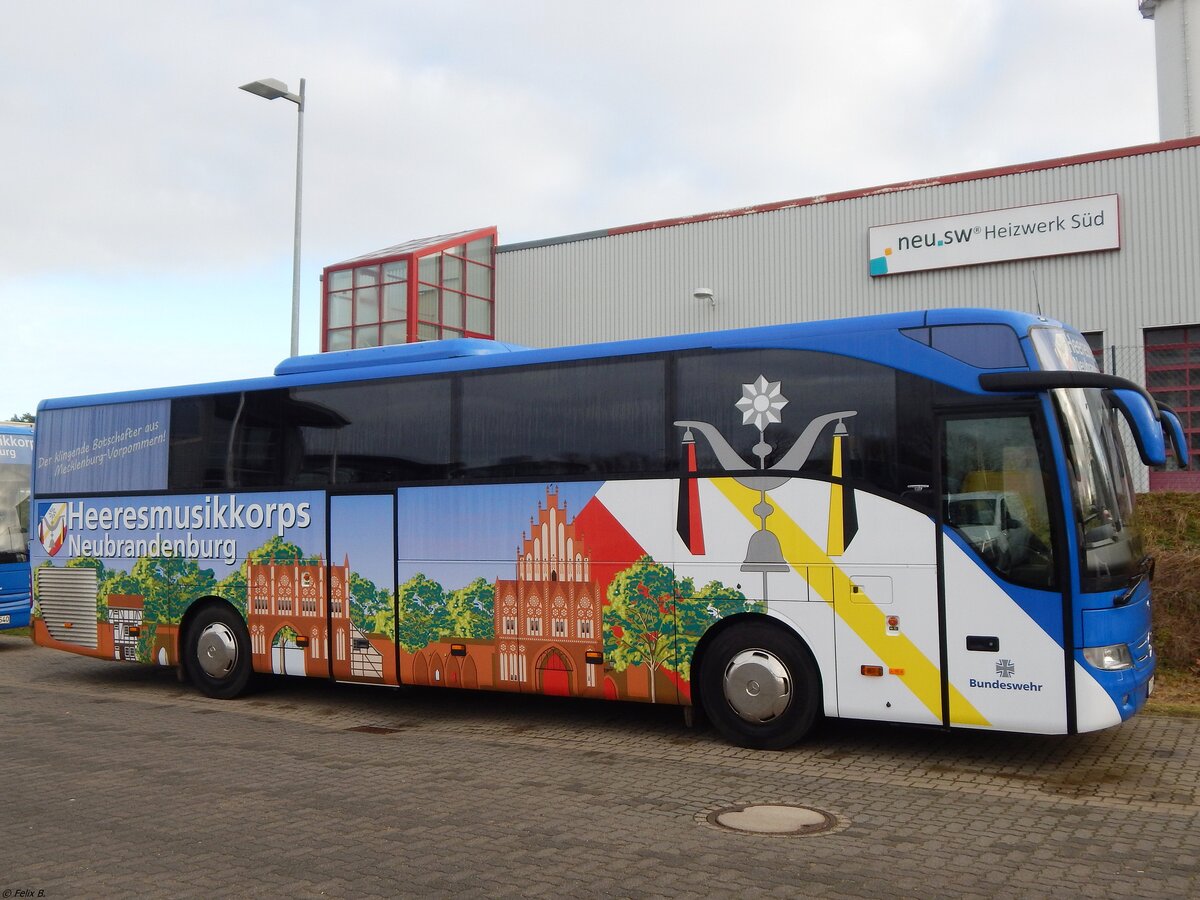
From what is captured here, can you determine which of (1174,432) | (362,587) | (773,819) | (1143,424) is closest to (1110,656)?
(1143,424)

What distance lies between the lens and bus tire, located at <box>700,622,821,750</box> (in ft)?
28.2

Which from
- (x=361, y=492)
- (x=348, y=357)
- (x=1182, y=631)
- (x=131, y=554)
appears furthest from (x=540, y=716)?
(x=1182, y=631)

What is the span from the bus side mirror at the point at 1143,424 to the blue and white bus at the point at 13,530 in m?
15.4

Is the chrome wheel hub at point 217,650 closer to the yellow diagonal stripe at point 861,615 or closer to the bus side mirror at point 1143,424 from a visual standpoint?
the yellow diagonal stripe at point 861,615

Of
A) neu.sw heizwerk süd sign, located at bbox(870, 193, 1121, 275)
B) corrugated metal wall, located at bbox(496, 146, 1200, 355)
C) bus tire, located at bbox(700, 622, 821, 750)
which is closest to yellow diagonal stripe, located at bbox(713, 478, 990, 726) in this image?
bus tire, located at bbox(700, 622, 821, 750)

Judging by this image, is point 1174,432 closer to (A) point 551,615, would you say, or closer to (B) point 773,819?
(B) point 773,819

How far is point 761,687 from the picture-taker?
8711 millimetres

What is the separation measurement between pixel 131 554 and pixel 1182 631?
1159cm

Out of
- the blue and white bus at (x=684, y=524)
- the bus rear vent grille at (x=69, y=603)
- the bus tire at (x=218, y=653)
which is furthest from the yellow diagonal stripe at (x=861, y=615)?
the bus rear vent grille at (x=69, y=603)

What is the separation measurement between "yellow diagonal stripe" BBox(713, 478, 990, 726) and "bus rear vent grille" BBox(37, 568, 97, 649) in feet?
26.7

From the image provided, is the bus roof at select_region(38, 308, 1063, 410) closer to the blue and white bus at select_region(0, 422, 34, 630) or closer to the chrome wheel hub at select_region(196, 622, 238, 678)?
the chrome wheel hub at select_region(196, 622, 238, 678)

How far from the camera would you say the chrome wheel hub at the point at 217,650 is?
39.0 ft

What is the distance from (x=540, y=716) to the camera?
1080 centimetres

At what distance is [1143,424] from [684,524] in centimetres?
347
